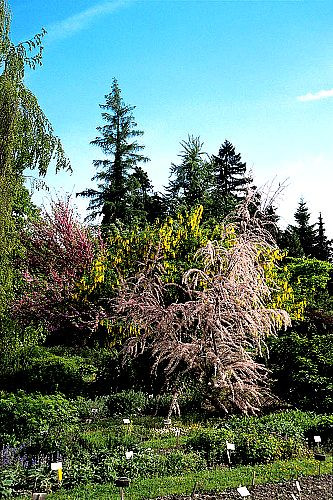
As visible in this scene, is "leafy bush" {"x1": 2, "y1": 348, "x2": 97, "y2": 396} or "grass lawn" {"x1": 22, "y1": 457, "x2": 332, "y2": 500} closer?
"grass lawn" {"x1": 22, "y1": 457, "x2": 332, "y2": 500}

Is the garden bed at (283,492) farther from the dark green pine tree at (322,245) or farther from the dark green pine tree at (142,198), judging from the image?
the dark green pine tree at (322,245)

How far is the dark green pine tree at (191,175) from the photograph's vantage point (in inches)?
859

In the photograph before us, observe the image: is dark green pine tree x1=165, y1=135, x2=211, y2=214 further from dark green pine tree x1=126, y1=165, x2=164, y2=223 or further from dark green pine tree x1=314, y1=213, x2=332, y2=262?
dark green pine tree x1=314, y1=213, x2=332, y2=262

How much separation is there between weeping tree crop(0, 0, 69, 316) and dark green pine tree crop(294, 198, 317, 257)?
62.3 ft

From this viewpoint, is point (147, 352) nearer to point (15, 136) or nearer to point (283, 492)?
point (15, 136)

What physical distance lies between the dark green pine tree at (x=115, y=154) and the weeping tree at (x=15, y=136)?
1618cm

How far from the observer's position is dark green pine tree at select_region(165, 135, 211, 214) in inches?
859

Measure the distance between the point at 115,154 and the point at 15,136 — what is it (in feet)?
58.7

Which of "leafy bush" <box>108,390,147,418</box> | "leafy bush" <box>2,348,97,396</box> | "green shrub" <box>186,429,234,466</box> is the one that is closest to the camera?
"green shrub" <box>186,429,234,466</box>

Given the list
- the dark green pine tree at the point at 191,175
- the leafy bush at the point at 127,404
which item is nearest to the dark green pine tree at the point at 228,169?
the dark green pine tree at the point at 191,175

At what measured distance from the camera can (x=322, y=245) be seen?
26.5m

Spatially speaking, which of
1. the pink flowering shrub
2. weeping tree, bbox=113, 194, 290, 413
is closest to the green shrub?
weeping tree, bbox=113, 194, 290, 413

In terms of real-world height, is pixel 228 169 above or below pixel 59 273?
above

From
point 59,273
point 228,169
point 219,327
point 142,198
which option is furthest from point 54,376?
point 228,169
